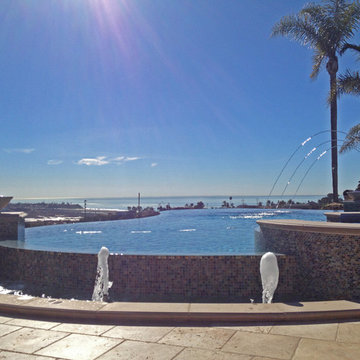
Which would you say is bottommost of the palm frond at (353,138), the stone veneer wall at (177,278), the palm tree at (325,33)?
the stone veneer wall at (177,278)

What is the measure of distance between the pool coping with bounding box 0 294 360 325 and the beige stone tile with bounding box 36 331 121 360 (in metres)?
0.53

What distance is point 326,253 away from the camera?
6027 millimetres

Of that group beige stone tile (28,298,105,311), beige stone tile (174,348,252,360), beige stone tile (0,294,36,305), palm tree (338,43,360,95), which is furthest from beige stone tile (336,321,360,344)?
palm tree (338,43,360,95)

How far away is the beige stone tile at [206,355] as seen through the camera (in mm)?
3240

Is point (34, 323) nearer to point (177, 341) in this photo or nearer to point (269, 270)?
point (177, 341)

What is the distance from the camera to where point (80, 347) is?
352 centimetres

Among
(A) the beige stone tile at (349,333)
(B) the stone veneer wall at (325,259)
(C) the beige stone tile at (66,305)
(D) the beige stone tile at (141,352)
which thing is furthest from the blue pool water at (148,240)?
(D) the beige stone tile at (141,352)

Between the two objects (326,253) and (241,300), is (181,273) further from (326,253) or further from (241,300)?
(326,253)

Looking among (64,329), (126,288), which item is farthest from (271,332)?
(126,288)

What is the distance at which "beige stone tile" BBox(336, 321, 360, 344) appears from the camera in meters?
3.60

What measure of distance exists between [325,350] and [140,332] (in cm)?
193

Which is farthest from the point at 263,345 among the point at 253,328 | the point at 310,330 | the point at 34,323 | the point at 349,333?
the point at 34,323

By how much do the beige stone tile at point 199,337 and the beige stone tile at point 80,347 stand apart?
590 mm

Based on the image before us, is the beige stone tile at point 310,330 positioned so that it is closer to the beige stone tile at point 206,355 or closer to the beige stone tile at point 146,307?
the beige stone tile at point 206,355
